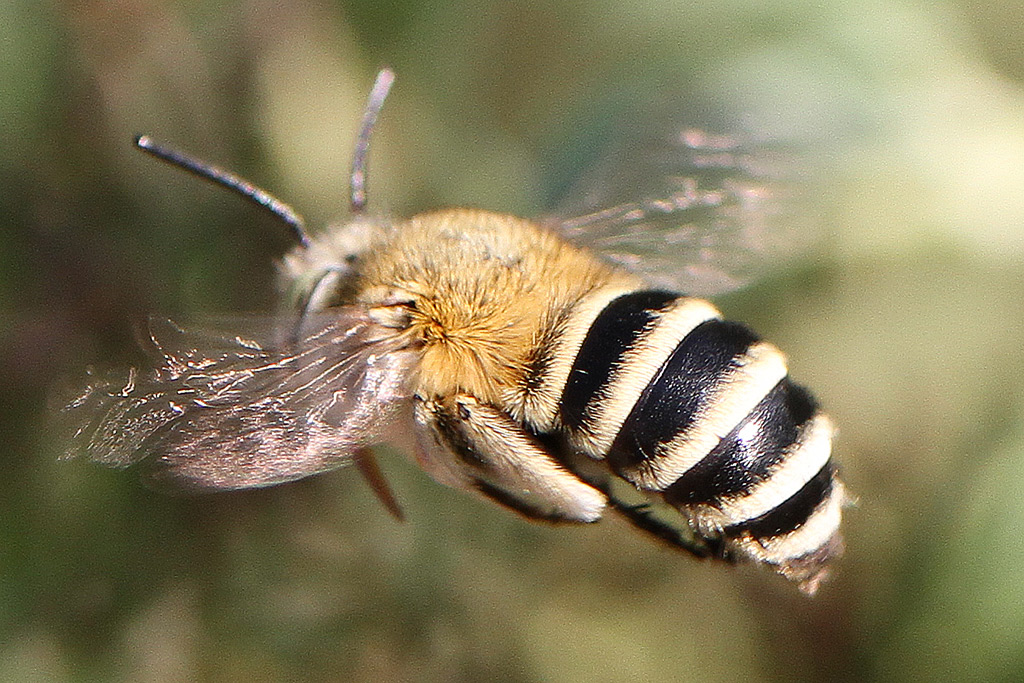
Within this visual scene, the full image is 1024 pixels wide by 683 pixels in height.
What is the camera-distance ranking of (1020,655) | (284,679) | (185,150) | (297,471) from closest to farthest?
(297,471)
(1020,655)
(284,679)
(185,150)

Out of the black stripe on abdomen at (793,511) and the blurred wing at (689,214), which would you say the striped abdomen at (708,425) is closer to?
the black stripe on abdomen at (793,511)

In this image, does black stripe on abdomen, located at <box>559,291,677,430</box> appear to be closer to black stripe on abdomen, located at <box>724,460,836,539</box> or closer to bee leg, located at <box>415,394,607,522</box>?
bee leg, located at <box>415,394,607,522</box>

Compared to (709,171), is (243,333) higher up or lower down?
lower down

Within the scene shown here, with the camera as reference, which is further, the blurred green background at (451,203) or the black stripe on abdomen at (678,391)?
the blurred green background at (451,203)

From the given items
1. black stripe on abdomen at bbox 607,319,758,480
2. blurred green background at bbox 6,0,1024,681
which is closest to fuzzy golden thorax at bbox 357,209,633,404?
black stripe on abdomen at bbox 607,319,758,480

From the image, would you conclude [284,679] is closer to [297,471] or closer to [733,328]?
[297,471]

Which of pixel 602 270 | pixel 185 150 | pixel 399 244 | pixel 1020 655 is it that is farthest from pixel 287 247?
pixel 1020 655

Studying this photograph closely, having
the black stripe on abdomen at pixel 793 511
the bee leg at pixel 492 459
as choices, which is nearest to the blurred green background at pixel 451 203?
the black stripe on abdomen at pixel 793 511
